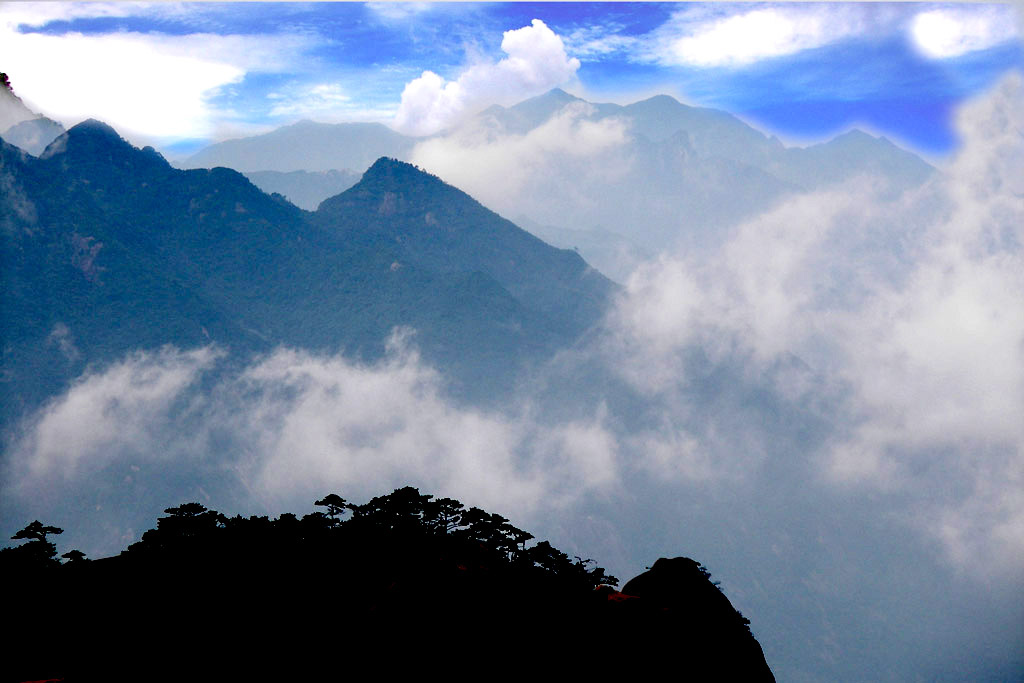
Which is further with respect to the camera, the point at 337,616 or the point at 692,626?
the point at 692,626

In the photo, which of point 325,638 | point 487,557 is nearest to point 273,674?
point 325,638

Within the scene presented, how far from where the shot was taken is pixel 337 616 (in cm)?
4731

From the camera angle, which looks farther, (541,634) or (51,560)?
(51,560)

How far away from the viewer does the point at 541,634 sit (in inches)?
1923

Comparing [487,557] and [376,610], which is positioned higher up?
[487,557]

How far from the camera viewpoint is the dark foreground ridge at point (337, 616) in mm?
44344

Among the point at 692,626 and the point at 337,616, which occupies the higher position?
the point at 692,626

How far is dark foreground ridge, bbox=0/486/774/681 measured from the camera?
4434cm

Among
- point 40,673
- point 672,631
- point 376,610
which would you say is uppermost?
point 672,631

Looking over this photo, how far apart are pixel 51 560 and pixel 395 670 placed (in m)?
37.8

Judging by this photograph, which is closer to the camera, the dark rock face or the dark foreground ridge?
the dark foreground ridge

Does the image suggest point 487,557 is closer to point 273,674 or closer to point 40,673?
point 273,674

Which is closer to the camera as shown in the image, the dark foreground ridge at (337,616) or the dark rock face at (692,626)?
the dark foreground ridge at (337,616)

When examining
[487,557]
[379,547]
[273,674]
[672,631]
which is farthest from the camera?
[487,557]
